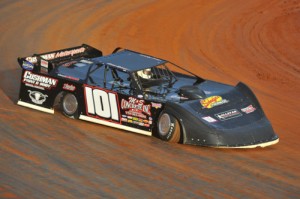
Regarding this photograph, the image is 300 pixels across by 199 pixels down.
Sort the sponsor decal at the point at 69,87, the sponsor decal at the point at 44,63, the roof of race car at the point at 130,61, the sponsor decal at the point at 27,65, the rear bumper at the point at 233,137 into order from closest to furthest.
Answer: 1. the rear bumper at the point at 233,137
2. the roof of race car at the point at 130,61
3. the sponsor decal at the point at 69,87
4. the sponsor decal at the point at 27,65
5. the sponsor decal at the point at 44,63

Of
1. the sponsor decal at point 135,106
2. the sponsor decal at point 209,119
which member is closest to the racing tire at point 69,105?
the sponsor decal at point 135,106

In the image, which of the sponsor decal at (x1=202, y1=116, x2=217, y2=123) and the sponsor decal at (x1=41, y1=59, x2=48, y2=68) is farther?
the sponsor decal at (x1=41, y1=59, x2=48, y2=68)

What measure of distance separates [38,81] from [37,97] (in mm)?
358

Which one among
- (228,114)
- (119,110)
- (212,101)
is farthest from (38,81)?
(228,114)

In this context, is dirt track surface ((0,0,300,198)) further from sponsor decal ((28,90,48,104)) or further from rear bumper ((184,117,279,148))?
sponsor decal ((28,90,48,104))

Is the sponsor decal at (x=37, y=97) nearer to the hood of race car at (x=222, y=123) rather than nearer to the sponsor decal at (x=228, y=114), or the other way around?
the hood of race car at (x=222, y=123)

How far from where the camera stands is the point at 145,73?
16.2m

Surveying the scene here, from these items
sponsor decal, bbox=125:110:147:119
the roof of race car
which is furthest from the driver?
sponsor decal, bbox=125:110:147:119

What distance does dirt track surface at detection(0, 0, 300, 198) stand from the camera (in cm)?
1224

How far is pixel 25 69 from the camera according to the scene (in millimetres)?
16938

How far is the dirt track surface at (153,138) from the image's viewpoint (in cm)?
1224

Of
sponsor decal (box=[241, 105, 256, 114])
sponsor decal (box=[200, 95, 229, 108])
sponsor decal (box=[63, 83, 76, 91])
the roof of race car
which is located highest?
the roof of race car

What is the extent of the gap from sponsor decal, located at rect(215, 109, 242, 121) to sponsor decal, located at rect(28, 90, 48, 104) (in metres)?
4.19

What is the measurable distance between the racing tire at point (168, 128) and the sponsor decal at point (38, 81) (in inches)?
116
